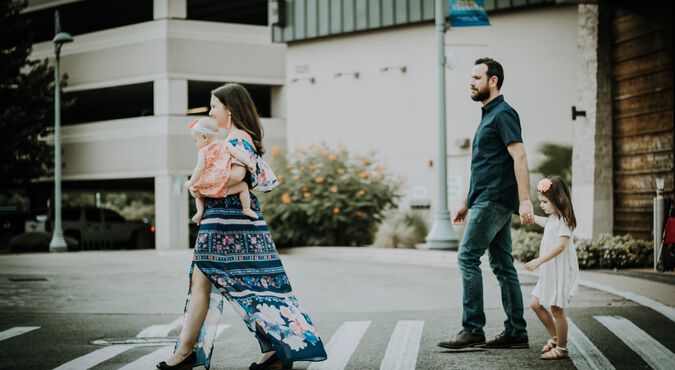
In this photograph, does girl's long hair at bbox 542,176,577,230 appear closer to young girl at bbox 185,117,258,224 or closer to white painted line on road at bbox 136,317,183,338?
young girl at bbox 185,117,258,224

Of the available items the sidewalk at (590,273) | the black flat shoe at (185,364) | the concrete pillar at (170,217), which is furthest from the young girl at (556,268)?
the concrete pillar at (170,217)

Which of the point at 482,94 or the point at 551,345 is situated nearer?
the point at 551,345

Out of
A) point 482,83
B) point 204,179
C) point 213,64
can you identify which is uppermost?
point 213,64

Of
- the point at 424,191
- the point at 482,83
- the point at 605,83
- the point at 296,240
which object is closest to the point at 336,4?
the point at 424,191

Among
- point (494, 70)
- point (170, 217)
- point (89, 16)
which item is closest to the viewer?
point (494, 70)

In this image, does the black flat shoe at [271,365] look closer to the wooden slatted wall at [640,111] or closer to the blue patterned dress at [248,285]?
the blue patterned dress at [248,285]

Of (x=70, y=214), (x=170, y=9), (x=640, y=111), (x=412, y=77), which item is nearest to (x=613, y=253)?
(x=640, y=111)

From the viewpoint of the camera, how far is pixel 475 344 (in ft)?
23.5

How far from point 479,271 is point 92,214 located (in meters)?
27.9

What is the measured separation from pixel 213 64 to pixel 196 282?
2744 cm

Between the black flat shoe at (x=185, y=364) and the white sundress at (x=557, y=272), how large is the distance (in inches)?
94.5

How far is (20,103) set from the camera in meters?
32.7

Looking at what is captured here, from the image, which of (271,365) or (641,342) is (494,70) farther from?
(271,365)

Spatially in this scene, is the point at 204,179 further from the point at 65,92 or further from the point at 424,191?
the point at 65,92
